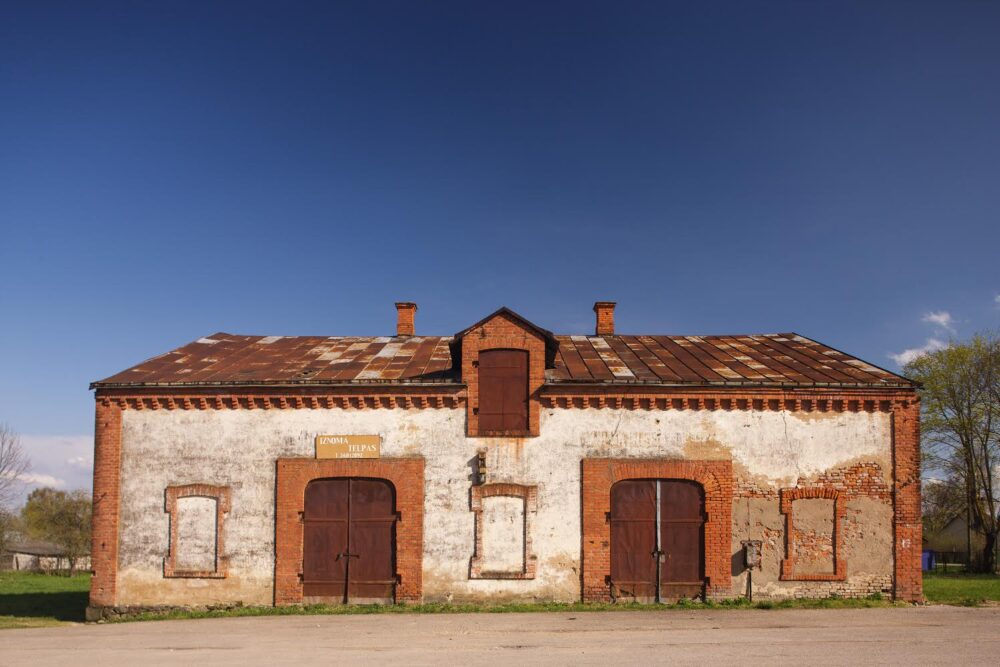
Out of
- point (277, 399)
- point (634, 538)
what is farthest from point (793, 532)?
point (277, 399)

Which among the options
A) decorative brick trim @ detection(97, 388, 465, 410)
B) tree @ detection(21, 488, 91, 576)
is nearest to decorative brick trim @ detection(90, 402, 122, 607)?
decorative brick trim @ detection(97, 388, 465, 410)

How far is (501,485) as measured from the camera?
16.2 meters

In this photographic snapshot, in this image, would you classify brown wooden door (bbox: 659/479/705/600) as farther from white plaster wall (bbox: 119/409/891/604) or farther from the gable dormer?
the gable dormer

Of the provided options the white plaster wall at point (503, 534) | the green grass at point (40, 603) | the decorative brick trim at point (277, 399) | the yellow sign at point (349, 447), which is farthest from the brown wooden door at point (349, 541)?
the green grass at point (40, 603)

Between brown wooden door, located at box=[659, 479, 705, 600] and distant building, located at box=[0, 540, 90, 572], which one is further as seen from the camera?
distant building, located at box=[0, 540, 90, 572]

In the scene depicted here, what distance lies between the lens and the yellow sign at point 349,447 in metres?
16.5

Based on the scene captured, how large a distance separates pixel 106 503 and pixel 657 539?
11370 mm

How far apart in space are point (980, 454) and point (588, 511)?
28490 mm

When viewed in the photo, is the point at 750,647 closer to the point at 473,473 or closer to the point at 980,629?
the point at 980,629

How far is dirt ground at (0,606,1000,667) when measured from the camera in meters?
11.1

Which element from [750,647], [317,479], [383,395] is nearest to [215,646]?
[317,479]

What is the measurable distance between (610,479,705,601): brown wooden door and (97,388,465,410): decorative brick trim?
4164 mm

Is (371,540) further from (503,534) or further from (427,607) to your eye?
(503,534)

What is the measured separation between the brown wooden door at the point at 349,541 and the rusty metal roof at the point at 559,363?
2305 millimetres
